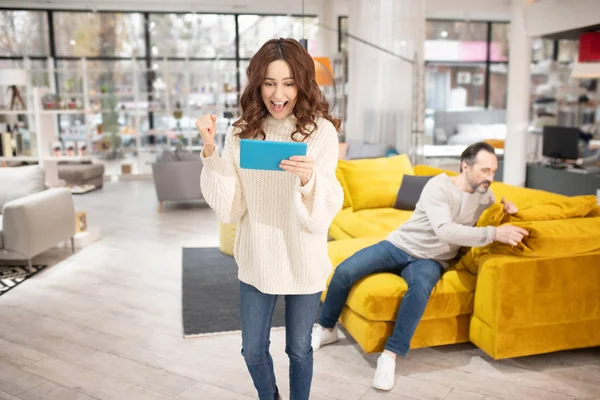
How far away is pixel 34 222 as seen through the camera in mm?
4605

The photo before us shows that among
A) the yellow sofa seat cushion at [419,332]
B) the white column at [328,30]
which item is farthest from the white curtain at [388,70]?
the yellow sofa seat cushion at [419,332]

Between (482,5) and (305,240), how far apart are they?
1048cm

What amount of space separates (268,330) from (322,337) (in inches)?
50.0

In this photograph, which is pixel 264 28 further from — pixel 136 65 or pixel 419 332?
pixel 419 332

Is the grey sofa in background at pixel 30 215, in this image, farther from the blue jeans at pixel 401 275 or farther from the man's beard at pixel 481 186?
the man's beard at pixel 481 186

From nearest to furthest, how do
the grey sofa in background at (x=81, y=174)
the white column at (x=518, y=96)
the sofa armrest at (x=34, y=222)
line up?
the sofa armrest at (x=34, y=222) < the white column at (x=518, y=96) < the grey sofa in background at (x=81, y=174)

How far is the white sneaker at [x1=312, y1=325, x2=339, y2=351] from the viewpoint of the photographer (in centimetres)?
315

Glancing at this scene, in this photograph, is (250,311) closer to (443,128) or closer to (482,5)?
(482,5)

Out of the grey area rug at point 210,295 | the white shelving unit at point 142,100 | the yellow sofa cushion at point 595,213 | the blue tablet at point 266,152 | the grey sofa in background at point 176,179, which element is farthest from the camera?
the white shelving unit at point 142,100

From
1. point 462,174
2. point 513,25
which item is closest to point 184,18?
point 513,25

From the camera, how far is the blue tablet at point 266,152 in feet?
5.49

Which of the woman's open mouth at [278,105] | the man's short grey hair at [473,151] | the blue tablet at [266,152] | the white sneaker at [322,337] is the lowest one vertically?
the white sneaker at [322,337]

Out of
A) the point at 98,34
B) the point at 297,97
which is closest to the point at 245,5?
the point at 98,34

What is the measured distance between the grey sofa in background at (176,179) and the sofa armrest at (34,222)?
2.18 m
